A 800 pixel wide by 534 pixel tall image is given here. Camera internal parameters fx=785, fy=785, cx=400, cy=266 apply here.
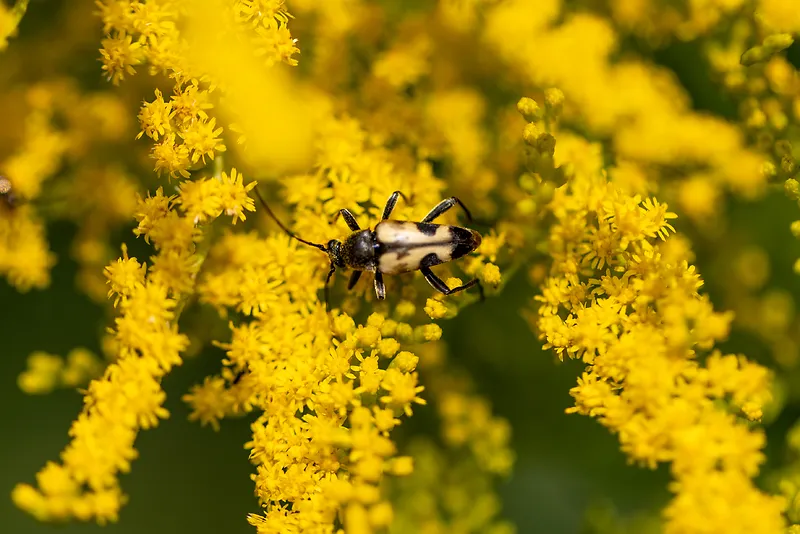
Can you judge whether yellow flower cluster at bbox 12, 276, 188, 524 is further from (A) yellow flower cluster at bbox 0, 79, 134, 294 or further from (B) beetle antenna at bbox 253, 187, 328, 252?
(A) yellow flower cluster at bbox 0, 79, 134, 294

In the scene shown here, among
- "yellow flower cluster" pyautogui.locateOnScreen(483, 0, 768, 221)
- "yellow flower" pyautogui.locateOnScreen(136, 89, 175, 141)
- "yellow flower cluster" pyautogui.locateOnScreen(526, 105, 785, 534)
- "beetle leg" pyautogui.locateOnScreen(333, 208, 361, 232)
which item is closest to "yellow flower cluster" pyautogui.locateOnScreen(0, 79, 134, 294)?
"yellow flower" pyautogui.locateOnScreen(136, 89, 175, 141)

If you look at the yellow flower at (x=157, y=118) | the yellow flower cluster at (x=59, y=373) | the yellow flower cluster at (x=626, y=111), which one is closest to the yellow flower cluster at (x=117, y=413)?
the yellow flower cluster at (x=59, y=373)

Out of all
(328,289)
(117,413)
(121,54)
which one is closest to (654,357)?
(328,289)

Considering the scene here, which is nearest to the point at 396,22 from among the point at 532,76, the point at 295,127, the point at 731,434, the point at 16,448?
the point at 532,76

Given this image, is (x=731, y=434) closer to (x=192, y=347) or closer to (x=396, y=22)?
(x=192, y=347)

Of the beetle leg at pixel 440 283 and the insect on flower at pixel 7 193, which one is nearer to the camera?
the beetle leg at pixel 440 283

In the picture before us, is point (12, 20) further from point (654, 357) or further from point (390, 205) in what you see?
point (654, 357)

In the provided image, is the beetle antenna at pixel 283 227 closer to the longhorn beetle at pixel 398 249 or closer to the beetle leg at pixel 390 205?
the longhorn beetle at pixel 398 249
